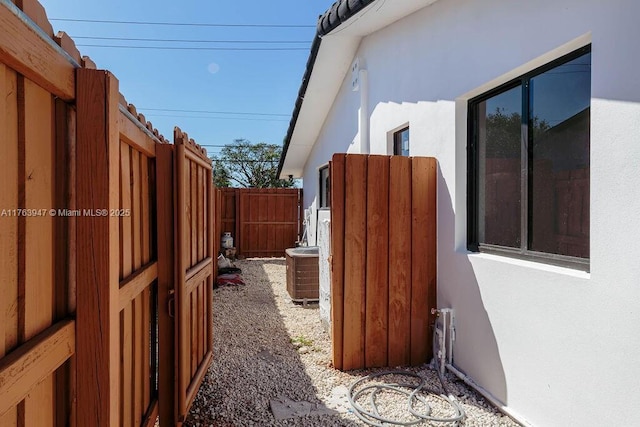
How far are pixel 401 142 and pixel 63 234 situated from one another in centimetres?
383

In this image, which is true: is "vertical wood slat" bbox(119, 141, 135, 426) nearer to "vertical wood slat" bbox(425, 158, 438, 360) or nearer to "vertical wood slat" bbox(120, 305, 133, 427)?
"vertical wood slat" bbox(120, 305, 133, 427)

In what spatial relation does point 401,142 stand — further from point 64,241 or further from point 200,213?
point 64,241

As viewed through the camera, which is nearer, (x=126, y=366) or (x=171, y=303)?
(x=126, y=366)

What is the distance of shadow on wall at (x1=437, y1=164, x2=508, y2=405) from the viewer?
2730 mm

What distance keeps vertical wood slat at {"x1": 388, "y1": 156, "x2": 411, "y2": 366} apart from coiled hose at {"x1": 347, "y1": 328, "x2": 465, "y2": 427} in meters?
0.24

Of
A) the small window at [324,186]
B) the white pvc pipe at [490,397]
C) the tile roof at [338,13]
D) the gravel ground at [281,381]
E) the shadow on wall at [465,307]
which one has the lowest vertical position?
the gravel ground at [281,381]

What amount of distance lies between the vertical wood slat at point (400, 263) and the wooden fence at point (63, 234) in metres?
2.15

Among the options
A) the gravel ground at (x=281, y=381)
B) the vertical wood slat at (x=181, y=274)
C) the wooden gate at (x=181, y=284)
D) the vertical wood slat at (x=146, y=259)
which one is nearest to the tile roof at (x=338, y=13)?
the wooden gate at (x=181, y=284)

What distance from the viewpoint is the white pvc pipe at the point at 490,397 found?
245cm

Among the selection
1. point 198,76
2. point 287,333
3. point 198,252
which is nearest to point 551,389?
point 198,252

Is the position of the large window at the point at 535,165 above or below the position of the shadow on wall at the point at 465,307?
above

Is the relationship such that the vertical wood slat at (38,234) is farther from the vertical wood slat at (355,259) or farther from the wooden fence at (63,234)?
the vertical wood slat at (355,259)

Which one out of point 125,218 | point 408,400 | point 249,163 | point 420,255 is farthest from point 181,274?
point 249,163

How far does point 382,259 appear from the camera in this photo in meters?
→ 3.39
